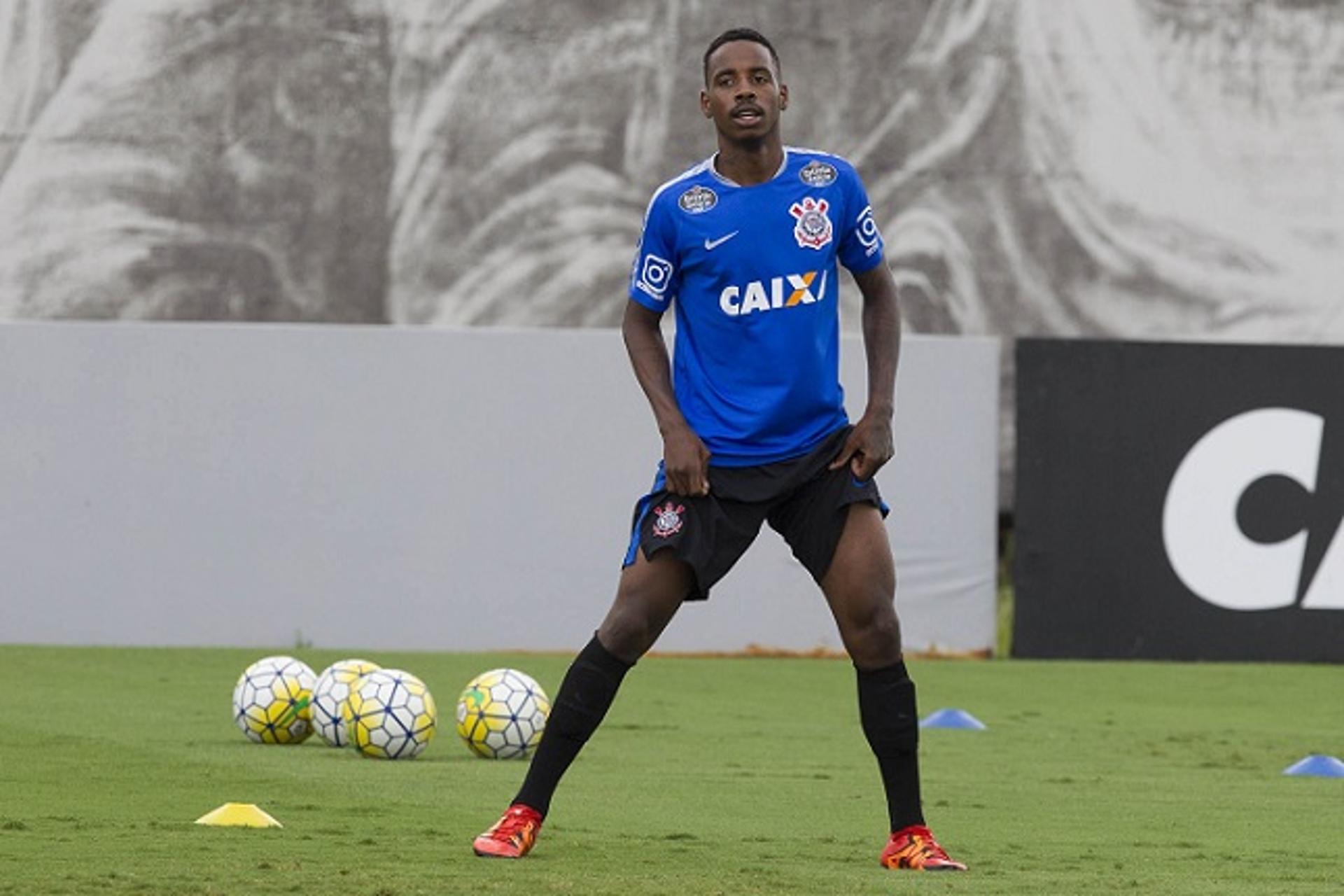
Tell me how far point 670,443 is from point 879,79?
22185mm

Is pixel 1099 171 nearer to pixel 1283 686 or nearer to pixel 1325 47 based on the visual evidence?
pixel 1325 47

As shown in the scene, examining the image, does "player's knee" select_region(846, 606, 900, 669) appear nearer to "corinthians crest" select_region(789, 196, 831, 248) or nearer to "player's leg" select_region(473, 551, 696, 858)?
"player's leg" select_region(473, 551, 696, 858)

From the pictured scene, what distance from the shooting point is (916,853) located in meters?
7.29

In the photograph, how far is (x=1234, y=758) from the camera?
12.3 metres

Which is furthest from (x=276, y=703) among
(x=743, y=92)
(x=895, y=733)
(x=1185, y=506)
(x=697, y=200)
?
(x=1185, y=506)

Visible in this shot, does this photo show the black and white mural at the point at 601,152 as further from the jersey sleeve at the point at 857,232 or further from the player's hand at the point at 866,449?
the player's hand at the point at 866,449

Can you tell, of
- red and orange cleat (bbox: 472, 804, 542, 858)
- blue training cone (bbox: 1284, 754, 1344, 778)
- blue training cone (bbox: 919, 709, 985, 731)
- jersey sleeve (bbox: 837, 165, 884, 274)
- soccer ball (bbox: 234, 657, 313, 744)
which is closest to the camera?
red and orange cleat (bbox: 472, 804, 542, 858)

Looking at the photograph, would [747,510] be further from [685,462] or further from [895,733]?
[895,733]

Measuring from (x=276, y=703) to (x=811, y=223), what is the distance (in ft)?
15.4

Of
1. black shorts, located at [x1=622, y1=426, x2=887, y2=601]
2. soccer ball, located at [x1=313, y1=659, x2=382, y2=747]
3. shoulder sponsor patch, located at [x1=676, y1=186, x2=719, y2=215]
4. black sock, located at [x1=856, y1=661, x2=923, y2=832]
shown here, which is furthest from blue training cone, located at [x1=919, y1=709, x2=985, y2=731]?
shoulder sponsor patch, located at [x1=676, y1=186, x2=719, y2=215]

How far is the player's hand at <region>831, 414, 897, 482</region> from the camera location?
7.37m

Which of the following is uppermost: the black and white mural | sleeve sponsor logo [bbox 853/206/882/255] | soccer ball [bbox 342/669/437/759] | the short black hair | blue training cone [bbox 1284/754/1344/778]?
the black and white mural

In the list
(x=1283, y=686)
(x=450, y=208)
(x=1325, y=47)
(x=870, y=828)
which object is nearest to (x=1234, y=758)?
(x=870, y=828)

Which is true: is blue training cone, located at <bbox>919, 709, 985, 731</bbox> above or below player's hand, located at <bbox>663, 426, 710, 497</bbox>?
below
